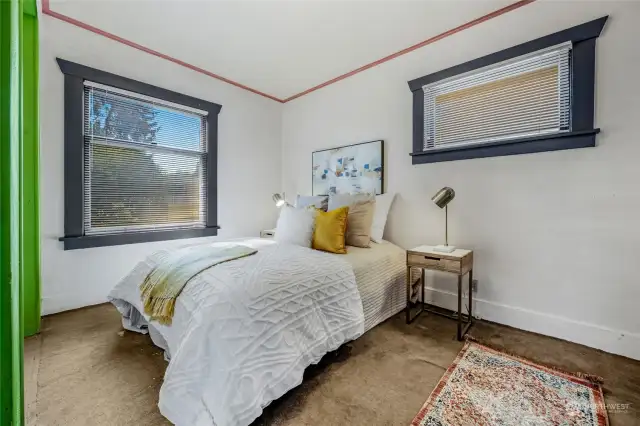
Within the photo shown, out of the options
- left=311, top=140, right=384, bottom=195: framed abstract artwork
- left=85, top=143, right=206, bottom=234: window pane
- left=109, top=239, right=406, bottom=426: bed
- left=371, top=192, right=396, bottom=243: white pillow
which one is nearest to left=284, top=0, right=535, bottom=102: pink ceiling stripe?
left=311, top=140, right=384, bottom=195: framed abstract artwork

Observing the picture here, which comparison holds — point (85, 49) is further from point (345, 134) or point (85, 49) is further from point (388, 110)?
point (388, 110)

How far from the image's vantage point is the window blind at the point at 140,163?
2.61m

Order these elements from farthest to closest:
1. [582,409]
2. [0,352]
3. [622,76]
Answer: [622,76], [582,409], [0,352]

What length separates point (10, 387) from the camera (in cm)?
55

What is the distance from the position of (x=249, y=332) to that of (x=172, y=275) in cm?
69

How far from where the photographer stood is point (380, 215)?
9.34ft

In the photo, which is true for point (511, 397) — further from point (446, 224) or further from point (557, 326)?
point (446, 224)

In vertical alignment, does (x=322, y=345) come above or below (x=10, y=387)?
below

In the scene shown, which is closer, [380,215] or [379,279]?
[379,279]

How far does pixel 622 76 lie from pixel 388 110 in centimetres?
175

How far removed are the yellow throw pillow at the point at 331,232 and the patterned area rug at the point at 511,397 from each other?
1.14 m

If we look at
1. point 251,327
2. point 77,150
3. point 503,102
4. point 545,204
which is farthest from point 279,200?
point 545,204

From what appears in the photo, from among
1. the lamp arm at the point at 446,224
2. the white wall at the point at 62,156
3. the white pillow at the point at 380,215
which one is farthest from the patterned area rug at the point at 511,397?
the white wall at the point at 62,156

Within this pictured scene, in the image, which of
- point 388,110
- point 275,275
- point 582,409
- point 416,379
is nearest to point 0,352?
point 275,275
